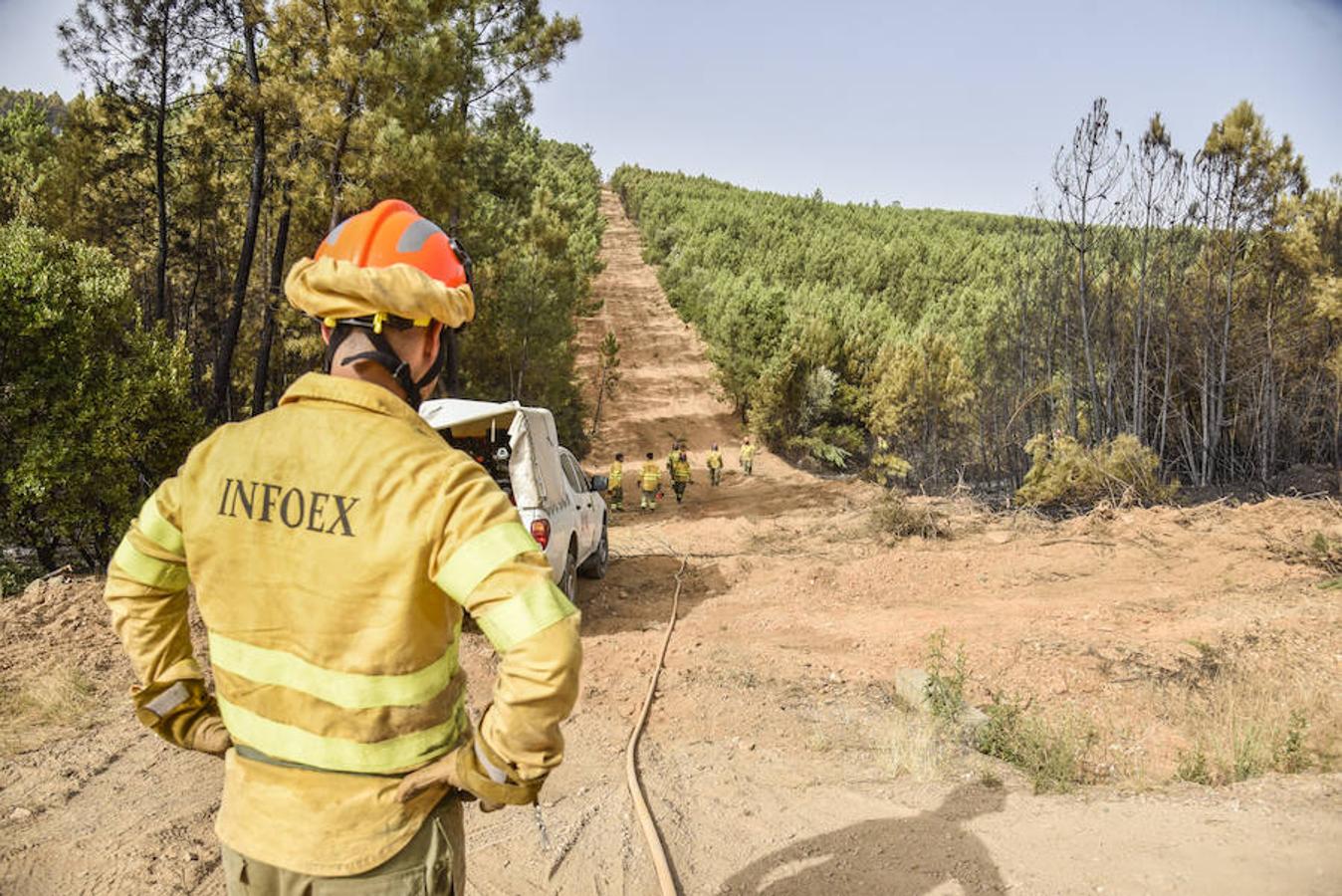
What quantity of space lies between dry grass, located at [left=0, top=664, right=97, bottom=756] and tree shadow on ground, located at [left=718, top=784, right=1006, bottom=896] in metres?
4.55

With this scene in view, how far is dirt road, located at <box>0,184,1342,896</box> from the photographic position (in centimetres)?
397

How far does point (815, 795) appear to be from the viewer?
15.9 ft

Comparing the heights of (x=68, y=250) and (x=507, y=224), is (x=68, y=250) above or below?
below

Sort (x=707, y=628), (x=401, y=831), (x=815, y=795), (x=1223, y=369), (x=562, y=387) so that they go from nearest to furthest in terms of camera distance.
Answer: (x=401, y=831) < (x=815, y=795) < (x=707, y=628) < (x=1223, y=369) < (x=562, y=387)

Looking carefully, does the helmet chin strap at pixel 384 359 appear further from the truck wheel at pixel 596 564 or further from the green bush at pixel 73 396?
the truck wheel at pixel 596 564

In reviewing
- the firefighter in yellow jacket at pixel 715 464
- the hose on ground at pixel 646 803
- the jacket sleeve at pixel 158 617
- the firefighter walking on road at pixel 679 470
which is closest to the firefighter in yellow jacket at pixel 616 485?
the firefighter walking on road at pixel 679 470

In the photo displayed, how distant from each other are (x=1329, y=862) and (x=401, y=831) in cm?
435

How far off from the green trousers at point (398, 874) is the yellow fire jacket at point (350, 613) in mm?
43

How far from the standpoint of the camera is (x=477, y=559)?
1527 millimetres

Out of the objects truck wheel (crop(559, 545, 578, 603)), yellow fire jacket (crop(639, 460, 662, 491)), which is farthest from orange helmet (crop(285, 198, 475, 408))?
yellow fire jacket (crop(639, 460, 662, 491))

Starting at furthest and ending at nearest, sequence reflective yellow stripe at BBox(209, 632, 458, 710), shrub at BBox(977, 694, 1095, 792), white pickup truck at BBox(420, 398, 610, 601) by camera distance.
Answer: white pickup truck at BBox(420, 398, 610, 601) < shrub at BBox(977, 694, 1095, 792) < reflective yellow stripe at BBox(209, 632, 458, 710)

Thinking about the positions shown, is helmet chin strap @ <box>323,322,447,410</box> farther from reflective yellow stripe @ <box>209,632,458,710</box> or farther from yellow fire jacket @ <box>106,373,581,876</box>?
reflective yellow stripe @ <box>209,632,458,710</box>

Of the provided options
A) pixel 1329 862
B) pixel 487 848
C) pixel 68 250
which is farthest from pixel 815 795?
pixel 68 250

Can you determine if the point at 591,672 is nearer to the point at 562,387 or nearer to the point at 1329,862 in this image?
the point at 1329,862
